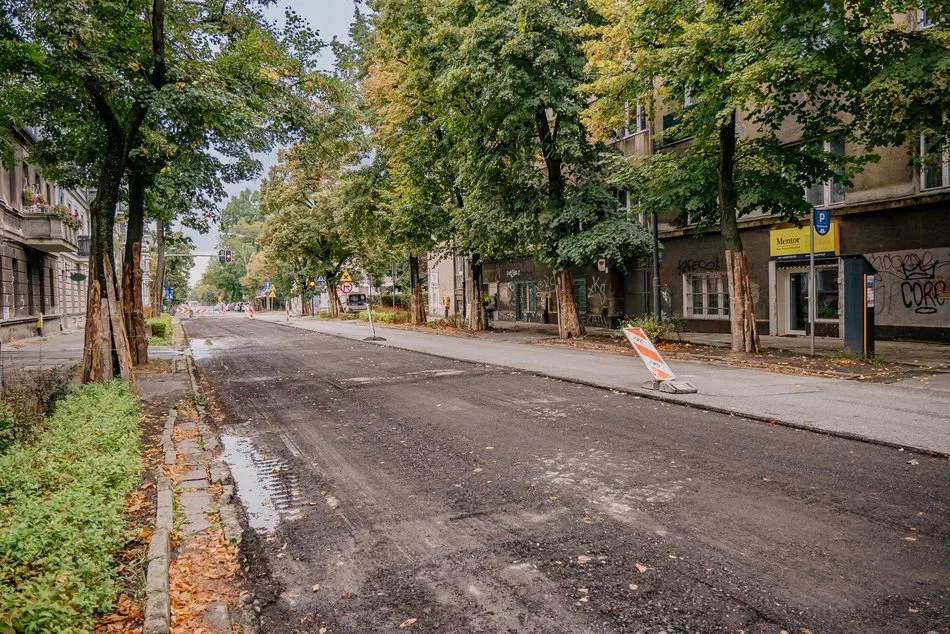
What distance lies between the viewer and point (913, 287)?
1792 centimetres

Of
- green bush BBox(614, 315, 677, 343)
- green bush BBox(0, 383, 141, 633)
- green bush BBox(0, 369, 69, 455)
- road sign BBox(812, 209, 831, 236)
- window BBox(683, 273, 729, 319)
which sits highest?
road sign BBox(812, 209, 831, 236)

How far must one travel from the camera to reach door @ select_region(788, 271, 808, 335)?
21.6m

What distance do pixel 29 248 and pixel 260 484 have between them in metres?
29.1

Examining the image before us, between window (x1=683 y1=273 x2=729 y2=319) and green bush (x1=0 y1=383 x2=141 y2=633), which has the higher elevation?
window (x1=683 y1=273 x2=729 y2=319)

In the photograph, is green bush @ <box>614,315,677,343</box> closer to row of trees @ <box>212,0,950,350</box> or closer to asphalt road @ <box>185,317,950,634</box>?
row of trees @ <box>212,0,950,350</box>

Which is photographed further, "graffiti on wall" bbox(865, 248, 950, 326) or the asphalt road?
"graffiti on wall" bbox(865, 248, 950, 326)

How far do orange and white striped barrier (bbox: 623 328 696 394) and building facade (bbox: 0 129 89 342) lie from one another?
1903cm

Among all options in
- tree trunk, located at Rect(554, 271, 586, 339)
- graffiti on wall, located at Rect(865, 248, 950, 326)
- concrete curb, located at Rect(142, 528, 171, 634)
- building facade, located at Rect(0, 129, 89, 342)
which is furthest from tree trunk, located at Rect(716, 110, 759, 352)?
building facade, located at Rect(0, 129, 89, 342)

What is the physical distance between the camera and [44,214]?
93.0 feet

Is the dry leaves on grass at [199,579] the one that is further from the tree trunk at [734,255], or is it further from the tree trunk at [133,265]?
the tree trunk at [734,255]

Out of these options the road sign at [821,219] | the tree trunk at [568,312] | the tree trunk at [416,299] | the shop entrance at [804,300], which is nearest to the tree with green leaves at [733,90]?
the road sign at [821,219]

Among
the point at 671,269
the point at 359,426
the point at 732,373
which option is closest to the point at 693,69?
the point at 732,373

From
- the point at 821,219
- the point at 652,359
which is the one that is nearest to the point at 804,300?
the point at 821,219

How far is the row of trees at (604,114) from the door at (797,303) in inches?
93.2
